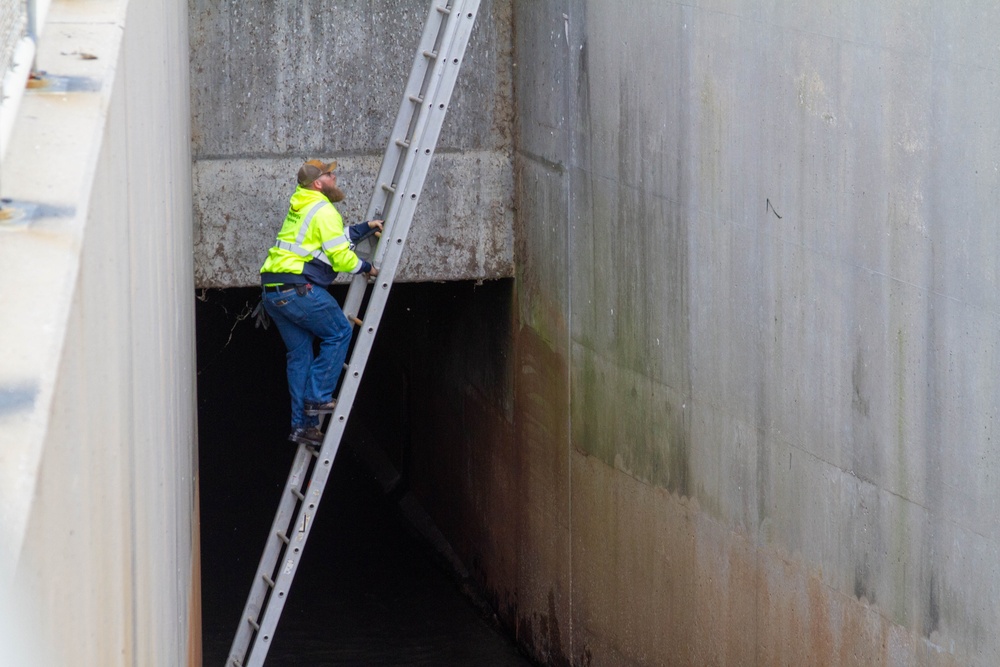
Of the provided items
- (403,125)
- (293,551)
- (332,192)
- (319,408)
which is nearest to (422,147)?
(403,125)

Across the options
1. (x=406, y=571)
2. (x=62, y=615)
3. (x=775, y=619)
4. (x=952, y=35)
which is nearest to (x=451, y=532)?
(x=406, y=571)

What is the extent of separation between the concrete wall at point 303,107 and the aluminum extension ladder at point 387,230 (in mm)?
1478

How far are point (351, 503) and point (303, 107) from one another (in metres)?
5.00

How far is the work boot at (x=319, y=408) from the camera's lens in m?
6.76

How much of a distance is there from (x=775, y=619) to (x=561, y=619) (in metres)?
2.86

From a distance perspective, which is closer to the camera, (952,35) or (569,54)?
(952,35)

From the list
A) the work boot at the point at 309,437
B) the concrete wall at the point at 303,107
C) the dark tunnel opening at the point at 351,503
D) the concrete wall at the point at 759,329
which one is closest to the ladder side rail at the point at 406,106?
the concrete wall at the point at 759,329

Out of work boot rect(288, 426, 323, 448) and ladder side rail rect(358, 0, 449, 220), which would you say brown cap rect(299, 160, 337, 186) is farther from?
work boot rect(288, 426, 323, 448)

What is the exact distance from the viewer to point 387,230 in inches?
253

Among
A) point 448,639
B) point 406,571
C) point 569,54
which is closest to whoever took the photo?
point 569,54

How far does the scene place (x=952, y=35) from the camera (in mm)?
4121

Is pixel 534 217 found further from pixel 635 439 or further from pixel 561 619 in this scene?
pixel 561 619

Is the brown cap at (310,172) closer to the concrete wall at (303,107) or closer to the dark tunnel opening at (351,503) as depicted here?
the concrete wall at (303,107)

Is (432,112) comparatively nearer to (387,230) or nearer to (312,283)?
(387,230)
